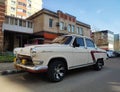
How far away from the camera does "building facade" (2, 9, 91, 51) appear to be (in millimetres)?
21222

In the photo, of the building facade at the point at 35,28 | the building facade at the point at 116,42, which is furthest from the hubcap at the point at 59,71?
the building facade at the point at 116,42

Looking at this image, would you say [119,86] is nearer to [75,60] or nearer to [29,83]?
[75,60]

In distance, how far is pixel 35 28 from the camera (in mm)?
23656

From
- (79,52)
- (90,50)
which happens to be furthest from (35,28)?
(79,52)

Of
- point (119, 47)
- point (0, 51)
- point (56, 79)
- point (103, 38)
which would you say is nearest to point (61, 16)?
point (0, 51)

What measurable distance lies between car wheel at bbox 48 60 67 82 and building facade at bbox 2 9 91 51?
15.6 metres

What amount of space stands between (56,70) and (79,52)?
1.85 metres

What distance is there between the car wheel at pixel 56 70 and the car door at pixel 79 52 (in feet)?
2.71

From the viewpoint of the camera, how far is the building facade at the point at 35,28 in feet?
69.6

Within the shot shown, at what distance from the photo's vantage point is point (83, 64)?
779 centimetres

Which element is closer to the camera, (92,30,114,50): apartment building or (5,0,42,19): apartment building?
(92,30,114,50): apartment building

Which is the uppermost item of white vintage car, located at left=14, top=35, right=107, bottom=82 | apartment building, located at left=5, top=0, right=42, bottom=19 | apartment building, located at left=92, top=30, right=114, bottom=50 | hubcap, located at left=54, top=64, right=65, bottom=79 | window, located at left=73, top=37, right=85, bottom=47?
apartment building, located at left=5, top=0, right=42, bottom=19

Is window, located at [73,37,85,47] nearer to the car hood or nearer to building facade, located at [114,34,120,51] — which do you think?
the car hood

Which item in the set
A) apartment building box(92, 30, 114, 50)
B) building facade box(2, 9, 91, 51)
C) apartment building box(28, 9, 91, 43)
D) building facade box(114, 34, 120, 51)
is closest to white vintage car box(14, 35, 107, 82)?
building facade box(2, 9, 91, 51)
